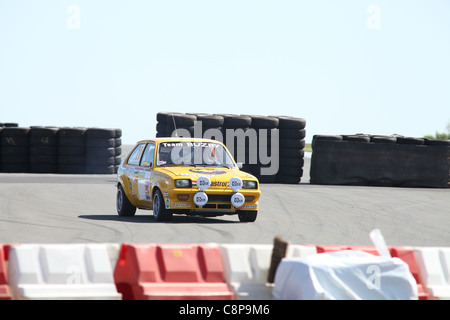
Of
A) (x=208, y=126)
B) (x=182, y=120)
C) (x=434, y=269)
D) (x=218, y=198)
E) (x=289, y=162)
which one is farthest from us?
(x=289, y=162)

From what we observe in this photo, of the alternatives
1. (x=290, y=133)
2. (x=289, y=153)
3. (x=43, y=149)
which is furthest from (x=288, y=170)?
(x=43, y=149)

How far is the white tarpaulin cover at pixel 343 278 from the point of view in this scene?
639 cm

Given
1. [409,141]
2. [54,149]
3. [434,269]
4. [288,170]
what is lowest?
[288,170]

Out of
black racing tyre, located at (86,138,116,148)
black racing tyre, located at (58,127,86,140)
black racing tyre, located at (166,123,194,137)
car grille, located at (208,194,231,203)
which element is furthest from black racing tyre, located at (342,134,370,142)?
car grille, located at (208,194,231,203)

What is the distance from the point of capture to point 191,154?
14.3 meters

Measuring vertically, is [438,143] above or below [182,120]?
below

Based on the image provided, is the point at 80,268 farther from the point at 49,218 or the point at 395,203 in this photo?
the point at 395,203

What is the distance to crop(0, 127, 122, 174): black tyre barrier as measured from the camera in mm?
27156

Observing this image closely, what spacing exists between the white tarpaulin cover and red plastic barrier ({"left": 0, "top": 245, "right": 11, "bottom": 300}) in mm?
2139

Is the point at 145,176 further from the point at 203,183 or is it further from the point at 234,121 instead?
Answer: the point at 234,121

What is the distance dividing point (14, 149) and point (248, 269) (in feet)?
70.4

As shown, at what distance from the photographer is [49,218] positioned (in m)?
14.1

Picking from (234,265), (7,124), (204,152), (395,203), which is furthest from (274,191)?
(7,124)
